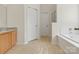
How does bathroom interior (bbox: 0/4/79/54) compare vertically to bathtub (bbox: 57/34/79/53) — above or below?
above

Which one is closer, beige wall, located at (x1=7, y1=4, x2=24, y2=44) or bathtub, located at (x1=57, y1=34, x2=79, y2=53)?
bathtub, located at (x1=57, y1=34, x2=79, y2=53)

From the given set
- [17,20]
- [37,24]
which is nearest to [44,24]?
[37,24]

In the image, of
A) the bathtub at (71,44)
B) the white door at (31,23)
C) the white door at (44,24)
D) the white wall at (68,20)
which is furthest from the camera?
the white door at (31,23)

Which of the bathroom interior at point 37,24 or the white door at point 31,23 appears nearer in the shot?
the bathroom interior at point 37,24

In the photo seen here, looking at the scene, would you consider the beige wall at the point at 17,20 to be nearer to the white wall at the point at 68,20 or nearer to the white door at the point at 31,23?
the white door at the point at 31,23

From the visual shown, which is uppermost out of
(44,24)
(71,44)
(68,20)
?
(68,20)

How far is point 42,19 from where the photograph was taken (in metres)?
3.71

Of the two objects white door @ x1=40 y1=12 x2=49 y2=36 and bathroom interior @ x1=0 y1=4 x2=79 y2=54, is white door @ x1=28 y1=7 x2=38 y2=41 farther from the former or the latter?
white door @ x1=40 y1=12 x2=49 y2=36

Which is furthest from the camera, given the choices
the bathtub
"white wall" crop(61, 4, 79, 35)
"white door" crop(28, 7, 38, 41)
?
"white door" crop(28, 7, 38, 41)

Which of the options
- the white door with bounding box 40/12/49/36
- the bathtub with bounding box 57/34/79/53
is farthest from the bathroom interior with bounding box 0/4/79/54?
the bathtub with bounding box 57/34/79/53

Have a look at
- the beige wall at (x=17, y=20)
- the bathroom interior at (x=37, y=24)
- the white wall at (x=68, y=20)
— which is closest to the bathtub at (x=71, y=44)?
the bathroom interior at (x=37, y=24)

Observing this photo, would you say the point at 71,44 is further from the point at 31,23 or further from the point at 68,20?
the point at 31,23
